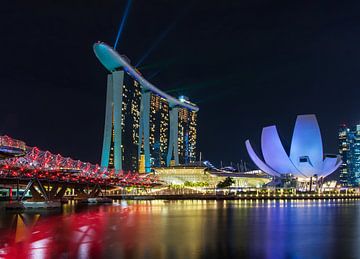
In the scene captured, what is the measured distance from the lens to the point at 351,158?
153 metres

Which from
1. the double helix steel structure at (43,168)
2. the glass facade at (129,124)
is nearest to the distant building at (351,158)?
the glass facade at (129,124)

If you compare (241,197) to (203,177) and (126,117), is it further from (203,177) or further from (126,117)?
(126,117)

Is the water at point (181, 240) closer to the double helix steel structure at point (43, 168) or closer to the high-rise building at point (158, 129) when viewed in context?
the double helix steel structure at point (43, 168)

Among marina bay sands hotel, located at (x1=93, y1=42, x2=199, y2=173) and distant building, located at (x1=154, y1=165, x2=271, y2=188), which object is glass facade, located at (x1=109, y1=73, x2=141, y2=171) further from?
distant building, located at (x1=154, y1=165, x2=271, y2=188)

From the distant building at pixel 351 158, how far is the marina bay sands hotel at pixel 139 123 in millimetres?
48235

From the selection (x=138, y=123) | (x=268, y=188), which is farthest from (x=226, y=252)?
(x=138, y=123)

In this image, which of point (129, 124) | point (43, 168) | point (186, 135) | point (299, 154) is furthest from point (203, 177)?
point (43, 168)

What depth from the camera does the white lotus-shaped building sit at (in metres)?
76.0

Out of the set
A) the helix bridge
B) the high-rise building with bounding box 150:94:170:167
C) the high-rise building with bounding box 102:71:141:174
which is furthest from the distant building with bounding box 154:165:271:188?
the helix bridge

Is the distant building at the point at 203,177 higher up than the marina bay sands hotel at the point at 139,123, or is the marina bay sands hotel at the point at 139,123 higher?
the marina bay sands hotel at the point at 139,123

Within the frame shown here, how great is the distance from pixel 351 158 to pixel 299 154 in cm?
8097

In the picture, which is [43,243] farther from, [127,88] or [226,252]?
[127,88]

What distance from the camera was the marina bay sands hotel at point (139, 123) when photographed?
8888cm

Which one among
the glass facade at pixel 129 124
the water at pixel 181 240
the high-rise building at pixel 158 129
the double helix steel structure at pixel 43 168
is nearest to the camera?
the water at pixel 181 240
